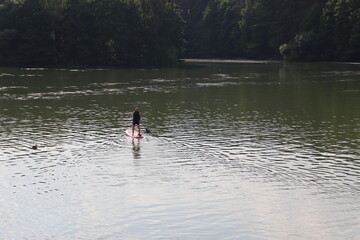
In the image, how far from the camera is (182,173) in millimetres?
26219

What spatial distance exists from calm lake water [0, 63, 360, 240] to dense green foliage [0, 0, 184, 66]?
243 feet

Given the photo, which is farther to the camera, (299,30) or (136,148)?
(299,30)

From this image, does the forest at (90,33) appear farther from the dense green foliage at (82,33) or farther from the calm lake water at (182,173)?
the calm lake water at (182,173)

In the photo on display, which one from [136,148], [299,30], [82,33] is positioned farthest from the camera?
[299,30]

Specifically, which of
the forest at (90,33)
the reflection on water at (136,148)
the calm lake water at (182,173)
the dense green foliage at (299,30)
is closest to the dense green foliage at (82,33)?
the forest at (90,33)

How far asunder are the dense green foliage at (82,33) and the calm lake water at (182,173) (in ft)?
243

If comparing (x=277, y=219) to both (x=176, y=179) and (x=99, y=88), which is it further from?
(x=99, y=88)

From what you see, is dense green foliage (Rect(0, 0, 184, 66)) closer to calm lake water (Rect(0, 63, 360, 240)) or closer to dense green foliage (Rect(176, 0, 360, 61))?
dense green foliage (Rect(176, 0, 360, 61))

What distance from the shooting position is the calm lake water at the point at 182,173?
1953 cm

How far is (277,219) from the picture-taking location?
20062 mm

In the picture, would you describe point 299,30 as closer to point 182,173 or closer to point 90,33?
point 90,33

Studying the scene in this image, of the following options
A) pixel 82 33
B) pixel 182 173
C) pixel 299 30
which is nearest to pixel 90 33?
pixel 82 33

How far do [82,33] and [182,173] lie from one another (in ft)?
343

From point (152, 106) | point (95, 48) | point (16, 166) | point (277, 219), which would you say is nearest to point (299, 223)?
point (277, 219)
